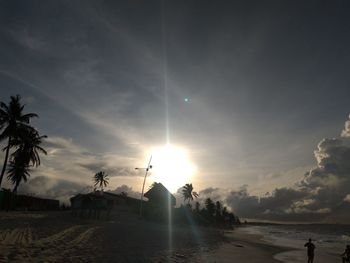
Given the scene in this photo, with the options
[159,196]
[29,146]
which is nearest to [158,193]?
[159,196]

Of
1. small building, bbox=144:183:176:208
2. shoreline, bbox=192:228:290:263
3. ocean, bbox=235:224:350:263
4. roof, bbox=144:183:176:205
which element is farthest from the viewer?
roof, bbox=144:183:176:205

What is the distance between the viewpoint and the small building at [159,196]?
57.6 meters

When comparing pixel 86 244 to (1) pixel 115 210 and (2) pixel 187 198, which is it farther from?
(2) pixel 187 198

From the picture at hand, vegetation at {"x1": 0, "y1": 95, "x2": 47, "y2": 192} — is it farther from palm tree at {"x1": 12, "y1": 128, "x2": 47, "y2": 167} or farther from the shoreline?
the shoreline

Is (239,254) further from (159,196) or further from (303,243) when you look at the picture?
(159,196)

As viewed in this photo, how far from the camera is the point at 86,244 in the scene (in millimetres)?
17422

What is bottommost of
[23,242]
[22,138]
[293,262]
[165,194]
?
[293,262]

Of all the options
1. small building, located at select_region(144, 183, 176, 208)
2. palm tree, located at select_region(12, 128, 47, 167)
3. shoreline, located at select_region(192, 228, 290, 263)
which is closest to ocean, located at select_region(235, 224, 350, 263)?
shoreline, located at select_region(192, 228, 290, 263)

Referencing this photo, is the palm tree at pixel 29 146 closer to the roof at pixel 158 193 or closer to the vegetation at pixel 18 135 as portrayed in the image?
the vegetation at pixel 18 135

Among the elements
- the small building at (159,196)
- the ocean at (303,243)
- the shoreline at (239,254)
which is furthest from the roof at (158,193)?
the shoreline at (239,254)

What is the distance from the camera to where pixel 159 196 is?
191 ft

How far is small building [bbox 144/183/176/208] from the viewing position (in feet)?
189

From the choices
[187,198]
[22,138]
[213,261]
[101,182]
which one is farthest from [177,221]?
[187,198]

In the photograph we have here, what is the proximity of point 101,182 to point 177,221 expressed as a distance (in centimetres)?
4248
